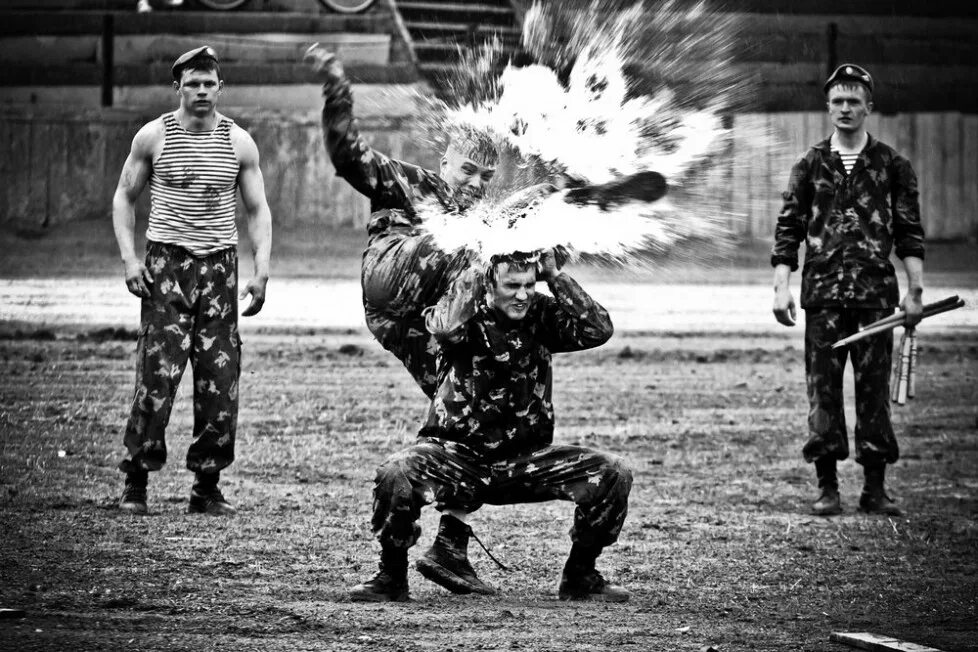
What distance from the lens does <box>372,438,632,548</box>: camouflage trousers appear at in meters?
5.60

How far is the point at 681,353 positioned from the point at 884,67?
11.5 metres

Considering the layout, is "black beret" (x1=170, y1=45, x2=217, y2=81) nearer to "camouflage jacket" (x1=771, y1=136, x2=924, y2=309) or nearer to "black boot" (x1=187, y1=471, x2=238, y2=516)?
"black boot" (x1=187, y1=471, x2=238, y2=516)

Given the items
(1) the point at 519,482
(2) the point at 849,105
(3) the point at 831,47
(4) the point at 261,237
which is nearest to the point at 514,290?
(1) the point at 519,482

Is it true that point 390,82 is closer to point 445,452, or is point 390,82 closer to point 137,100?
point 137,100

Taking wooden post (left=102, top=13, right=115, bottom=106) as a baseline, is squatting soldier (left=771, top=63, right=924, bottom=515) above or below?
below

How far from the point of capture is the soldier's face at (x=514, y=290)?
5664mm

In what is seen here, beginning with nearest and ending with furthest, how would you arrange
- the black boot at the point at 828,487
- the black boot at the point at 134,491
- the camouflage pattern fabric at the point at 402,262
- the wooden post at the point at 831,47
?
the camouflage pattern fabric at the point at 402,262 → the black boot at the point at 134,491 → the black boot at the point at 828,487 → the wooden post at the point at 831,47

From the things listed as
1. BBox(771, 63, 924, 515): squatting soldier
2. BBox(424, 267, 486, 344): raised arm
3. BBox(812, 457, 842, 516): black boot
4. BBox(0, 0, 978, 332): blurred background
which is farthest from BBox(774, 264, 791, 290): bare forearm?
BBox(0, 0, 978, 332): blurred background

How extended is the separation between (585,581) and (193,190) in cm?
267

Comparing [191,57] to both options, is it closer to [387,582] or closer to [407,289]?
[407,289]

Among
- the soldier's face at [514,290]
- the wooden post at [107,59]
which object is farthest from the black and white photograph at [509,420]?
the wooden post at [107,59]

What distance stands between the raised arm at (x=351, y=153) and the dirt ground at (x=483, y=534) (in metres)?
1.41

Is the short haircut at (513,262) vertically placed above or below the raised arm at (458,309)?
above

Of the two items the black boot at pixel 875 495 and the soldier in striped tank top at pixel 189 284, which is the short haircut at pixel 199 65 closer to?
the soldier in striped tank top at pixel 189 284
